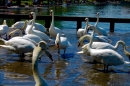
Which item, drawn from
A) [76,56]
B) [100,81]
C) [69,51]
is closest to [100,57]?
[100,81]

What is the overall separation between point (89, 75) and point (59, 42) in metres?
2.90

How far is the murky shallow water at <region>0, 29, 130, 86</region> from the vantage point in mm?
9008

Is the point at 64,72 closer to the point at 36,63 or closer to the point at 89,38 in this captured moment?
the point at 89,38

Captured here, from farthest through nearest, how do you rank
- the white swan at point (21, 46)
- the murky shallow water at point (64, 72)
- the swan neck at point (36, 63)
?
the white swan at point (21, 46) < the murky shallow water at point (64, 72) < the swan neck at point (36, 63)

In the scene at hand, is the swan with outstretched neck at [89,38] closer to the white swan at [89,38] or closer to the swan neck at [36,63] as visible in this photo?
the white swan at [89,38]

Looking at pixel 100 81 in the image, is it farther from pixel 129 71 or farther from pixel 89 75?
pixel 129 71

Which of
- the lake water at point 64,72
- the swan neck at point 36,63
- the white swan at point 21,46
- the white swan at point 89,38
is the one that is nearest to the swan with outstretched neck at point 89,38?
the white swan at point 89,38

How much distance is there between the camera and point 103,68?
10906 millimetres

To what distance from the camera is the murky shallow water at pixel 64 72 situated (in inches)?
355

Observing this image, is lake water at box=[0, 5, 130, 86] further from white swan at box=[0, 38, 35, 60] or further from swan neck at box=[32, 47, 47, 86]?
swan neck at box=[32, 47, 47, 86]

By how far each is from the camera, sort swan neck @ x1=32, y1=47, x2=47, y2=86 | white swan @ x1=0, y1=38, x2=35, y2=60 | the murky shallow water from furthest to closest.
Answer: white swan @ x1=0, y1=38, x2=35, y2=60
the murky shallow water
swan neck @ x1=32, y1=47, x2=47, y2=86

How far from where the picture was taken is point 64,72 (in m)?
10.1

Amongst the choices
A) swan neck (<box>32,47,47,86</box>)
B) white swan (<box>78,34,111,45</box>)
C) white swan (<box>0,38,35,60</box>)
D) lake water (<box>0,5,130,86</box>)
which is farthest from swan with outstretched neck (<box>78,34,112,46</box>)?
swan neck (<box>32,47,47,86</box>)

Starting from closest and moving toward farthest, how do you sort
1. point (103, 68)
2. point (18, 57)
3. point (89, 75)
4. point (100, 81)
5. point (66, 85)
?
point (66, 85), point (100, 81), point (89, 75), point (103, 68), point (18, 57)
